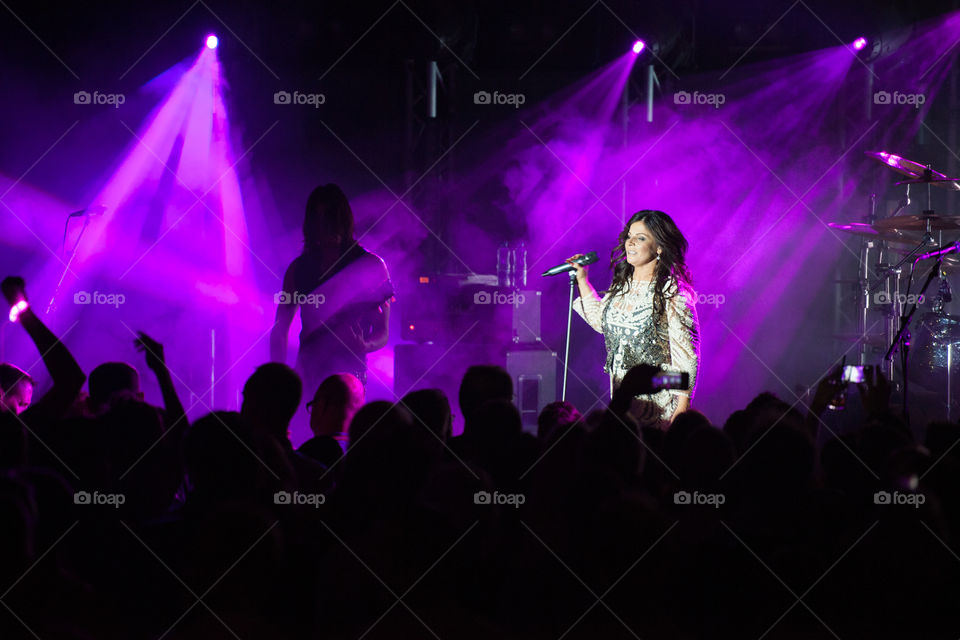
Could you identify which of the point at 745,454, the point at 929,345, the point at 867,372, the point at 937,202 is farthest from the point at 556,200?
the point at 745,454

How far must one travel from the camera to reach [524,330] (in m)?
6.36

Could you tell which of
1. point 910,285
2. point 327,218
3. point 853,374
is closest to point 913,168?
point 910,285

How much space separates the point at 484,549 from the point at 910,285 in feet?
20.0

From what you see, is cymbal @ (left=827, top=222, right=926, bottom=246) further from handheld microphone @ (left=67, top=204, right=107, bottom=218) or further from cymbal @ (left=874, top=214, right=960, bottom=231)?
handheld microphone @ (left=67, top=204, right=107, bottom=218)

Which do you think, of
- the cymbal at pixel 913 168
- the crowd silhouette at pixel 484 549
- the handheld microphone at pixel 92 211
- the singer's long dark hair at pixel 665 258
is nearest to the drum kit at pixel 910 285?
the cymbal at pixel 913 168

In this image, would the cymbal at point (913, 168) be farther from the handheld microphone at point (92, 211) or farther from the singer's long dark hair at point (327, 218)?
the handheld microphone at point (92, 211)

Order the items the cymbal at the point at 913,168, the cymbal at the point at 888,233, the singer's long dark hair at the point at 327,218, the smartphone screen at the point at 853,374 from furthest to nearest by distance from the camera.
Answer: the cymbal at the point at 888,233 < the cymbal at the point at 913,168 < the singer's long dark hair at the point at 327,218 < the smartphone screen at the point at 853,374

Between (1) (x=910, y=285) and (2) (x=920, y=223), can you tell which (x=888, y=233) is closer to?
(2) (x=920, y=223)

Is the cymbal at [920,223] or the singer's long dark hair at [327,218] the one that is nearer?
the singer's long dark hair at [327,218]

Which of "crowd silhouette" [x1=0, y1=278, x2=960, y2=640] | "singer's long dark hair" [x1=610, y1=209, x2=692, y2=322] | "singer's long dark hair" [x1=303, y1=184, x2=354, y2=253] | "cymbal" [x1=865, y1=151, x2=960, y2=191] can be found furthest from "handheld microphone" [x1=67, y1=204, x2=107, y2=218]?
"cymbal" [x1=865, y1=151, x2=960, y2=191]

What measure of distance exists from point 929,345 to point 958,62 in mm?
3019

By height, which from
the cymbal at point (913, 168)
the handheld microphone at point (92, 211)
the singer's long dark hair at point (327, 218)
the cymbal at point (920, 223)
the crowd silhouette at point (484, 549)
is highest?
the cymbal at point (913, 168)

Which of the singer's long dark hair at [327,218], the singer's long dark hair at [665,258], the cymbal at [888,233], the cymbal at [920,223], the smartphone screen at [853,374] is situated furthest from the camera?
the cymbal at [888,233]

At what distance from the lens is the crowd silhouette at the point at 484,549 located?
4.64ft
